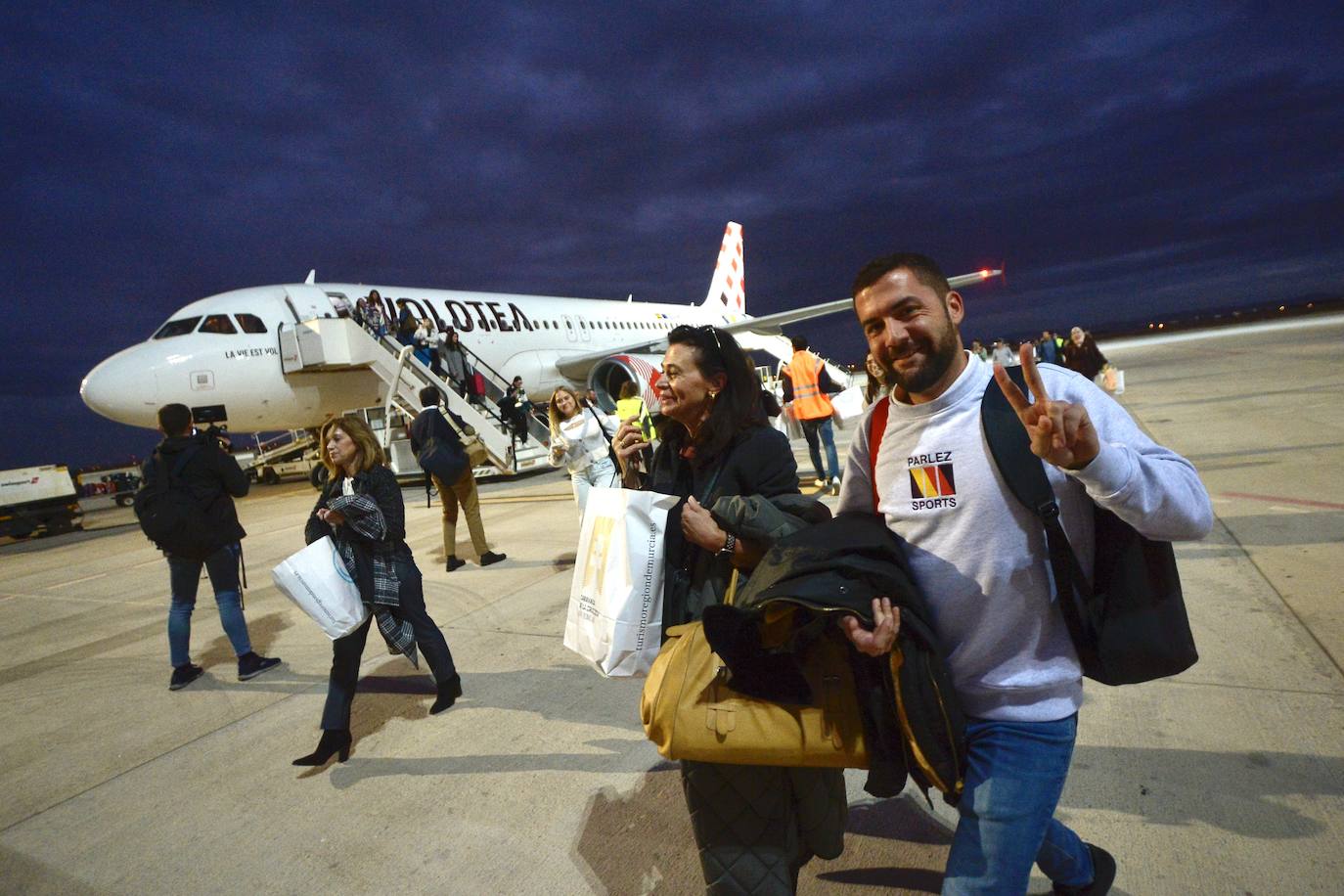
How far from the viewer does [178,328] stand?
1171 cm

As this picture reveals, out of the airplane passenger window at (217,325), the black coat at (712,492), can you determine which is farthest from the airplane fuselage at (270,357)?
the black coat at (712,492)

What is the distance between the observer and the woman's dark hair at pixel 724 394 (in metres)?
2.16

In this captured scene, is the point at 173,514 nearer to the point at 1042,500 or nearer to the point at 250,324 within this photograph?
the point at 1042,500

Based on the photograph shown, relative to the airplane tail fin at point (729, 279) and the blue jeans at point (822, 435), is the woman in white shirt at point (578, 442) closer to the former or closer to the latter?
the blue jeans at point (822, 435)

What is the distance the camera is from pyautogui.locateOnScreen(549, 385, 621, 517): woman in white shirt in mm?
5445

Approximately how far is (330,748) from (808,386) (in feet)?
19.1

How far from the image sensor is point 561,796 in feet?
9.27

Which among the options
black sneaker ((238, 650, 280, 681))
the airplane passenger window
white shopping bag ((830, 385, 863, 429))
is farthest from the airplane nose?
white shopping bag ((830, 385, 863, 429))

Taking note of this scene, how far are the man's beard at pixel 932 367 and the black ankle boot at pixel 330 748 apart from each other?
313cm

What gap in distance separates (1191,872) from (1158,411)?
1166 cm

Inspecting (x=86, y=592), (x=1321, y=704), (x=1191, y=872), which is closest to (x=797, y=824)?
(x=1191, y=872)

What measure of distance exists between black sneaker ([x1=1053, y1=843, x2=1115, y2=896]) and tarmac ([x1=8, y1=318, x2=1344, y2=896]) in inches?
10.5

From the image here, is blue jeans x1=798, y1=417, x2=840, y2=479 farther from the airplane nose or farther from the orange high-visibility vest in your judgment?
the airplane nose

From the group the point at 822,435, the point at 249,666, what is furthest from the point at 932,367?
the point at 822,435
